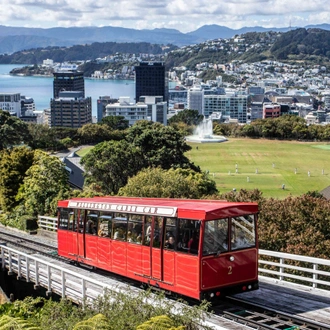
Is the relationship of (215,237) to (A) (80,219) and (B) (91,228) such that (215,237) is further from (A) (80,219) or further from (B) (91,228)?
(A) (80,219)

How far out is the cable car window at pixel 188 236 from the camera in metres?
12.3

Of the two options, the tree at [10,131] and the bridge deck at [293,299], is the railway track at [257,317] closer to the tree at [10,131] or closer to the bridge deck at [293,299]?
the bridge deck at [293,299]

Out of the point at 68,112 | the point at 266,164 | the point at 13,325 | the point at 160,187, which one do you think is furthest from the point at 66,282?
the point at 68,112

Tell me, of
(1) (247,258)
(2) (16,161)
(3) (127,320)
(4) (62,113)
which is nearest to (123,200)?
(1) (247,258)

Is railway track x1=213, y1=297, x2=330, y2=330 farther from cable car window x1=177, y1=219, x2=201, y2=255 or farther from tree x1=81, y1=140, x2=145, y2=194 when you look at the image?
tree x1=81, y1=140, x2=145, y2=194

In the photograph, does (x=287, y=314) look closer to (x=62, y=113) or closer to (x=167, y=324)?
(x=167, y=324)

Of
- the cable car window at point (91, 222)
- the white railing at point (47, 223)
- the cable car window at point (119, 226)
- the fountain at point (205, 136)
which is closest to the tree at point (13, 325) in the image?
the cable car window at point (119, 226)

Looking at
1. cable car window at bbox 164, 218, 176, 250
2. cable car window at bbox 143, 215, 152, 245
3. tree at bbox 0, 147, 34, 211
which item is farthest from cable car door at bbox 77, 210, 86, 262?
tree at bbox 0, 147, 34, 211

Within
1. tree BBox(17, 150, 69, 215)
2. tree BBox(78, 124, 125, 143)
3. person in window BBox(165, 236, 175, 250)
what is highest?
person in window BBox(165, 236, 175, 250)

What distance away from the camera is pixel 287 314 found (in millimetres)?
11617

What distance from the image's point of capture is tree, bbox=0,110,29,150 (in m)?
61.4

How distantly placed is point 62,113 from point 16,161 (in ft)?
472

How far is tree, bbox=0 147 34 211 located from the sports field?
75.0 feet

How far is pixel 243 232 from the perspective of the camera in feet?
42.1
